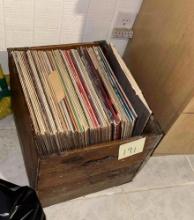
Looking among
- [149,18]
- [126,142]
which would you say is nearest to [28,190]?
[126,142]

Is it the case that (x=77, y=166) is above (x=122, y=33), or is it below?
below

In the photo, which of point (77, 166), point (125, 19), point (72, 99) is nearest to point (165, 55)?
point (125, 19)

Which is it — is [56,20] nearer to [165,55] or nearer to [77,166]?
[165,55]

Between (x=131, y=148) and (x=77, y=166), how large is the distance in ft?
0.57

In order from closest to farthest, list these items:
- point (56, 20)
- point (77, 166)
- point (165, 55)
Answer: point (77, 166) < point (165, 55) < point (56, 20)

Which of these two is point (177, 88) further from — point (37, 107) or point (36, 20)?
point (36, 20)

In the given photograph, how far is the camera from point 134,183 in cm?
124

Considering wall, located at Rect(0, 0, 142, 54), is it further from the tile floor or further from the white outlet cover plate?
the tile floor

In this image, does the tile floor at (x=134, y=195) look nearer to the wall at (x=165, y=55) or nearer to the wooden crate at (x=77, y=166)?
the wooden crate at (x=77, y=166)

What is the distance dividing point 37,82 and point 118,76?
0.28 metres

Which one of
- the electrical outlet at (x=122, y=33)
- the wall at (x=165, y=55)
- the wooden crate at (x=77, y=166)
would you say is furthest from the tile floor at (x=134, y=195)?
the electrical outlet at (x=122, y=33)

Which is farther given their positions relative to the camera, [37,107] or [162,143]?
[162,143]

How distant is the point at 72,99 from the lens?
918mm

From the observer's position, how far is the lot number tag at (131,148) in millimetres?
887
